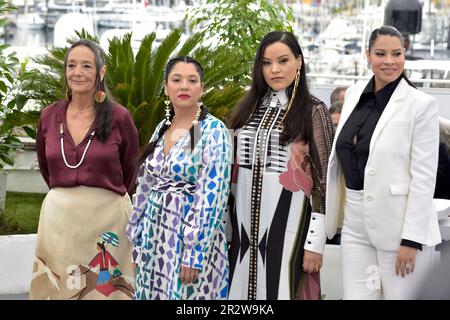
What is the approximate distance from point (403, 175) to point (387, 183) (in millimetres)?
95

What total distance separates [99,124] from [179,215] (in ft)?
3.13

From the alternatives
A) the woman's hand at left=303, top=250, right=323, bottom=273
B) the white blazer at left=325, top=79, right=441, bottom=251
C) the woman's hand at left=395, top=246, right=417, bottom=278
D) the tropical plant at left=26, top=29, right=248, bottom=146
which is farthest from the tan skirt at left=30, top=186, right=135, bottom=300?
the tropical plant at left=26, top=29, right=248, bottom=146

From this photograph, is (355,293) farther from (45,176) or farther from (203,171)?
(45,176)

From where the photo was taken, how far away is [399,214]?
517 cm

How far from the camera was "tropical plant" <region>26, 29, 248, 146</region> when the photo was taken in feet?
27.2

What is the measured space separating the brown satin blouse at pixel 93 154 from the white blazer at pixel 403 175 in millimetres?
1634

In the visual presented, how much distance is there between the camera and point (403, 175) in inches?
203

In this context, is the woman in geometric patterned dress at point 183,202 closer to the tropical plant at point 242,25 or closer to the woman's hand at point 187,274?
the woman's hand at point 187,274

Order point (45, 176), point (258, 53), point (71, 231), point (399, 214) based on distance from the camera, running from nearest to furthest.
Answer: point (399, 214) < point (258, 53) < point (71, 231) < point (45, 176)

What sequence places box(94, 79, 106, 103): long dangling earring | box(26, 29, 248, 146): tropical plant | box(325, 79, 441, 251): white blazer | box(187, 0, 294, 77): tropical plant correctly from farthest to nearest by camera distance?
1. box(187, 0, 294, 77): tropical plant
2. box(26, 29, 248, 146): tropical plant
3. box(94, 79, 106, 103): long dangling earring
4. box(325, 79, 441, 251): white blazer

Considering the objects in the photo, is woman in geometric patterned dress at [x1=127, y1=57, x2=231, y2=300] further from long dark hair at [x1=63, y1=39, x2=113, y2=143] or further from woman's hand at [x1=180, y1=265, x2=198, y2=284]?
long dark hair at [x1=63, y1=39, x2=113, y2=143]

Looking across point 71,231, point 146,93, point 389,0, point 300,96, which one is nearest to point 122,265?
point 71,231
